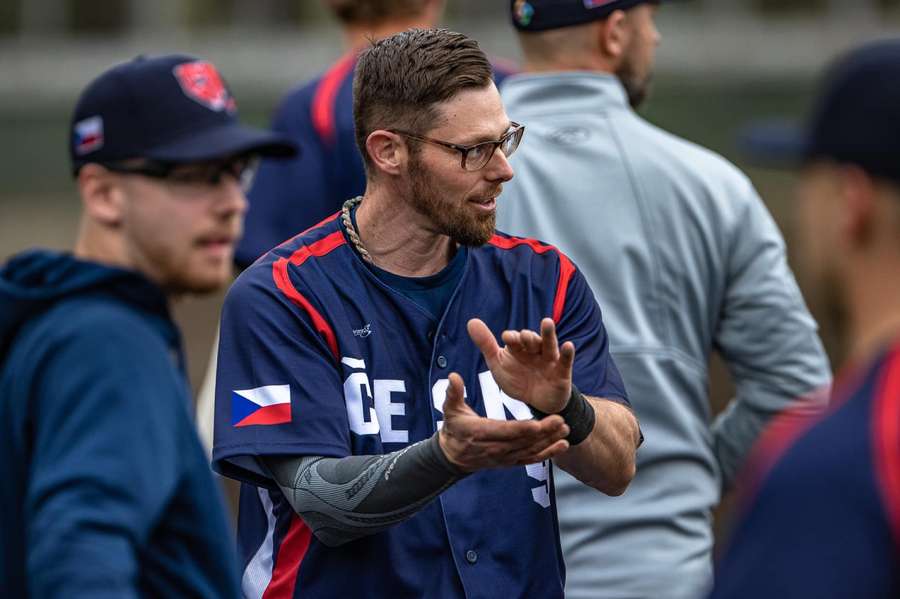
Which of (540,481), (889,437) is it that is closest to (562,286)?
(540,481)

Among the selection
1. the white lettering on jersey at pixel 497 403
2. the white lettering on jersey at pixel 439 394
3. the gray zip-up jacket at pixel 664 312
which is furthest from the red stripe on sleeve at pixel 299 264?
the gray zip-up jacket at pixel 664 312

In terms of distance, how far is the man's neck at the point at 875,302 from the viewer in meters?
2.40

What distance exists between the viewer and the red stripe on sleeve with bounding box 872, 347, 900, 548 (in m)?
2.17

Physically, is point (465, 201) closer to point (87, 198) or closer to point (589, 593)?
point (87, 198)

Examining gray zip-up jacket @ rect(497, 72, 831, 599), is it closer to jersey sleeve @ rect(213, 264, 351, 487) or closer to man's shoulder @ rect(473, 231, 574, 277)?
man's shoulder @ rect(473, 231, 574, 277)

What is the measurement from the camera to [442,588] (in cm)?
351

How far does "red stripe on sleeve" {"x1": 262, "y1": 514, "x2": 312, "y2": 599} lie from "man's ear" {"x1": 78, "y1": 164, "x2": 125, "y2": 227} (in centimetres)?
75

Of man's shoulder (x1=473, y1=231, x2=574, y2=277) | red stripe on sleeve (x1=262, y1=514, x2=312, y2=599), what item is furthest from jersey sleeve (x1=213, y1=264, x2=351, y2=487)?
man's shoulder (x1=473, y1=231, x2=574, y2=277)

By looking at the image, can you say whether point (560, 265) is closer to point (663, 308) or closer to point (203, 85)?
point (663, 308)

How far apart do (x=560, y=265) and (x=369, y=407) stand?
592 mm

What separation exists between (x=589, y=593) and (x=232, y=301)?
1.30m

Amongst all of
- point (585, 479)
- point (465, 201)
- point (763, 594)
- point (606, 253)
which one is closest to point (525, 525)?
point (585, 479)

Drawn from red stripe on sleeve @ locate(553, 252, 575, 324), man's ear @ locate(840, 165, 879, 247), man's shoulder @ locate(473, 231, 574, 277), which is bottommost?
red stripe on sleeve @ locate(553, 252, 575, 324)

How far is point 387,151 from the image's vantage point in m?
3.85
